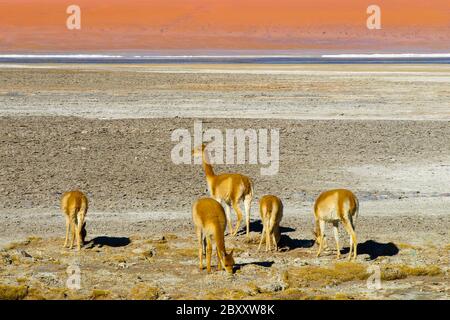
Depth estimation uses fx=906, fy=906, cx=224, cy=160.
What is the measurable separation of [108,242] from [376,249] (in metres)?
3.86

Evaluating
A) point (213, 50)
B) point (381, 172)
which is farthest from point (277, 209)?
point (213, 50)

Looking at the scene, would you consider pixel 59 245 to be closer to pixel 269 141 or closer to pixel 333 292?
pixel 333 292

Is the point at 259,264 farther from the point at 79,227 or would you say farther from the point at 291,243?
the point at 79,227

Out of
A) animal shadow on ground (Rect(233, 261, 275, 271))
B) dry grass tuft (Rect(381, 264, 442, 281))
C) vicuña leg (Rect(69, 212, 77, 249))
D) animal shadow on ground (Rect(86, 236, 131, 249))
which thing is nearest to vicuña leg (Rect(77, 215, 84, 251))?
vicuña leg (Rect(69, 212, 77, 249))

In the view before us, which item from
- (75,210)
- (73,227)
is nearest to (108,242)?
(73,227)

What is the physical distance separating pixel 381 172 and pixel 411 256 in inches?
272

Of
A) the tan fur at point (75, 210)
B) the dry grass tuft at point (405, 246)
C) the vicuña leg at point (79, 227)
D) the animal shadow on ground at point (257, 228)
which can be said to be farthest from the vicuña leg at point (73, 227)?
the dry grass tuft at point (405, 246)

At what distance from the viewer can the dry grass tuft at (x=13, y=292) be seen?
10.4 m

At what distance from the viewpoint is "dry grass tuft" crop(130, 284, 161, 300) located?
10.4 meters

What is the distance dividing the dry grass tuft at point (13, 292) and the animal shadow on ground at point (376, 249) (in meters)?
4.50

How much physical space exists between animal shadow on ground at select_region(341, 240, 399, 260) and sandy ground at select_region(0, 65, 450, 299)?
0.9 inches

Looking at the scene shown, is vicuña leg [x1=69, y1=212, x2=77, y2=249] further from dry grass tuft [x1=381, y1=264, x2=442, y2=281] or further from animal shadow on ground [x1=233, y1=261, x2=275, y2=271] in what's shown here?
dry grass tuft [x1=381, y1=264, x2=442, y2=281]

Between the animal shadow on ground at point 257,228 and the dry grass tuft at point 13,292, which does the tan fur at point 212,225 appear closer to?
the dry grass tuft at point 13,292
